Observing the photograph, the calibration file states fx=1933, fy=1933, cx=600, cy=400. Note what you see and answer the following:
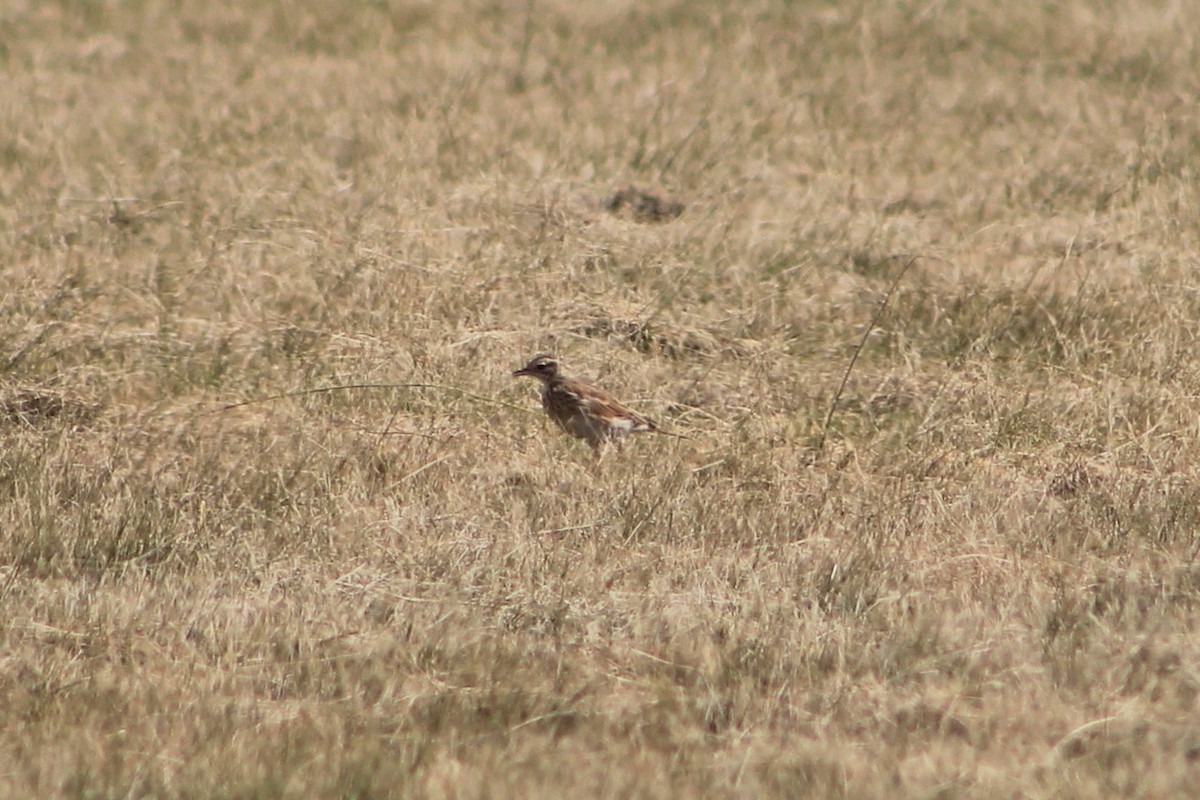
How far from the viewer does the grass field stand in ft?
16.2

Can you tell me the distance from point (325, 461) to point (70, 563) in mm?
1244

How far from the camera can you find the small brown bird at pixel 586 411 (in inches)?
294

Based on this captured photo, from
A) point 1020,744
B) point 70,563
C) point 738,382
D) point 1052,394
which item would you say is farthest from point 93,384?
point 1020,744

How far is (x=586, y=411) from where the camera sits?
752 centimetres

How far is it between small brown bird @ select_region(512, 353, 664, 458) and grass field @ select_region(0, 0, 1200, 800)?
101mm

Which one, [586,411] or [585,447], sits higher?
[586,411]

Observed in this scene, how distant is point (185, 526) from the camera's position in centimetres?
627

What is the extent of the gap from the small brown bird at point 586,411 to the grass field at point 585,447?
10 cm

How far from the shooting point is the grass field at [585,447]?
4945 mm

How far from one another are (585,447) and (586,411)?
0.14m

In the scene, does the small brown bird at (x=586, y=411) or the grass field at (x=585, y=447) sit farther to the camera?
the small brown bird at (x=586, y=411)

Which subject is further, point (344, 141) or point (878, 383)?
point (344, 141)

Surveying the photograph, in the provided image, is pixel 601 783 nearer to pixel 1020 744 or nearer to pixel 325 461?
pixel 1020 744

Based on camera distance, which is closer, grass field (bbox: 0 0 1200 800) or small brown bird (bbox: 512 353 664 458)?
grass field (bbox: 0 0 1200 800)
